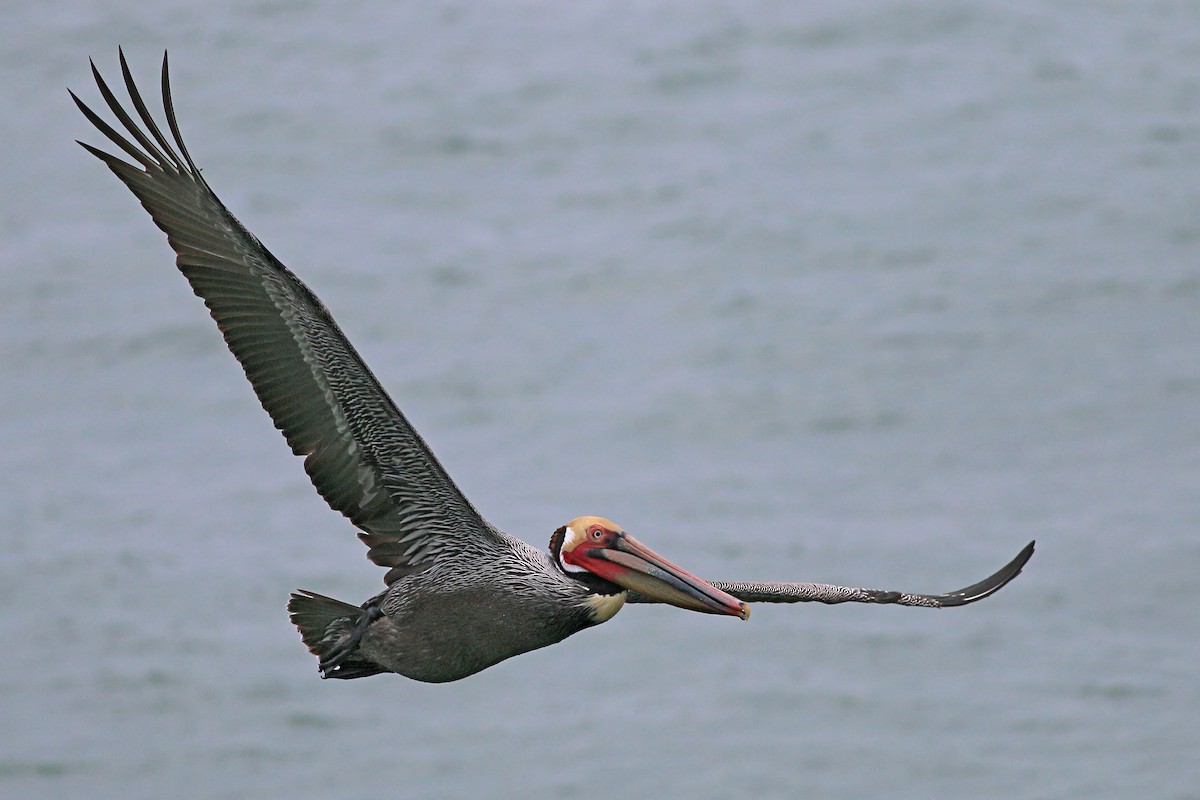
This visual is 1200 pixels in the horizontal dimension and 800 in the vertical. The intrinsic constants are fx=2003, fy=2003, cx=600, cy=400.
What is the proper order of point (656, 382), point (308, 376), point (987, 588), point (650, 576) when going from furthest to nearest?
1. point (656, 382)
2. point (987, 588)
3. point (308, 376)
4. point (650, 576)

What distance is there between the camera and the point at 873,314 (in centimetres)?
3484

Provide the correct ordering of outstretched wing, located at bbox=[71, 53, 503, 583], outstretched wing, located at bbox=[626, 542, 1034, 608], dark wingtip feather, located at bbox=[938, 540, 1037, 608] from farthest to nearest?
1. dark wingtip feather, located at bbox=[938, 540, 1037, 608]
2. outstretched wing, located at bbox=[626, 542, 1034, 608]
3. outstretched wing, located at bbox=[71, 53, 503, 583]

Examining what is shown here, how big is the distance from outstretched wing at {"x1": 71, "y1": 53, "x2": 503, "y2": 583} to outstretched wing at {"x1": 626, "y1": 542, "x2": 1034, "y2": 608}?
4.22 ft

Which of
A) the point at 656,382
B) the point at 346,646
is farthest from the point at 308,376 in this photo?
the point at 656,382

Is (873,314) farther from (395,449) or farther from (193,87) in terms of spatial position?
(395,449)

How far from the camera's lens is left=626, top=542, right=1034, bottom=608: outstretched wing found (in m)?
11.5

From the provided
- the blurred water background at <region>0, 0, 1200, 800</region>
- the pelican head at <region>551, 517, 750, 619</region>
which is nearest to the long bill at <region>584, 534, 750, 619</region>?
the pelican head at <region>551, 517, 750, 619</region>

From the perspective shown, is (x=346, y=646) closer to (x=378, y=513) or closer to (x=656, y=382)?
(x=378, y=513)

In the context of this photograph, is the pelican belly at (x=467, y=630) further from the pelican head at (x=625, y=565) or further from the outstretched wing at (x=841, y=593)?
the outstretched wing at (x=841, y=593)

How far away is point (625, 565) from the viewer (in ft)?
35.3

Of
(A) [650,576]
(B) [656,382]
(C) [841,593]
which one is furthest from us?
(B) [656,382]

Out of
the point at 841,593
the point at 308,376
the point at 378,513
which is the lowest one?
the point at 841,593

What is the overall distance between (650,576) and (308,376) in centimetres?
220

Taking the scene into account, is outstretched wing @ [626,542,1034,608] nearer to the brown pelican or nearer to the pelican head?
the pelican head
